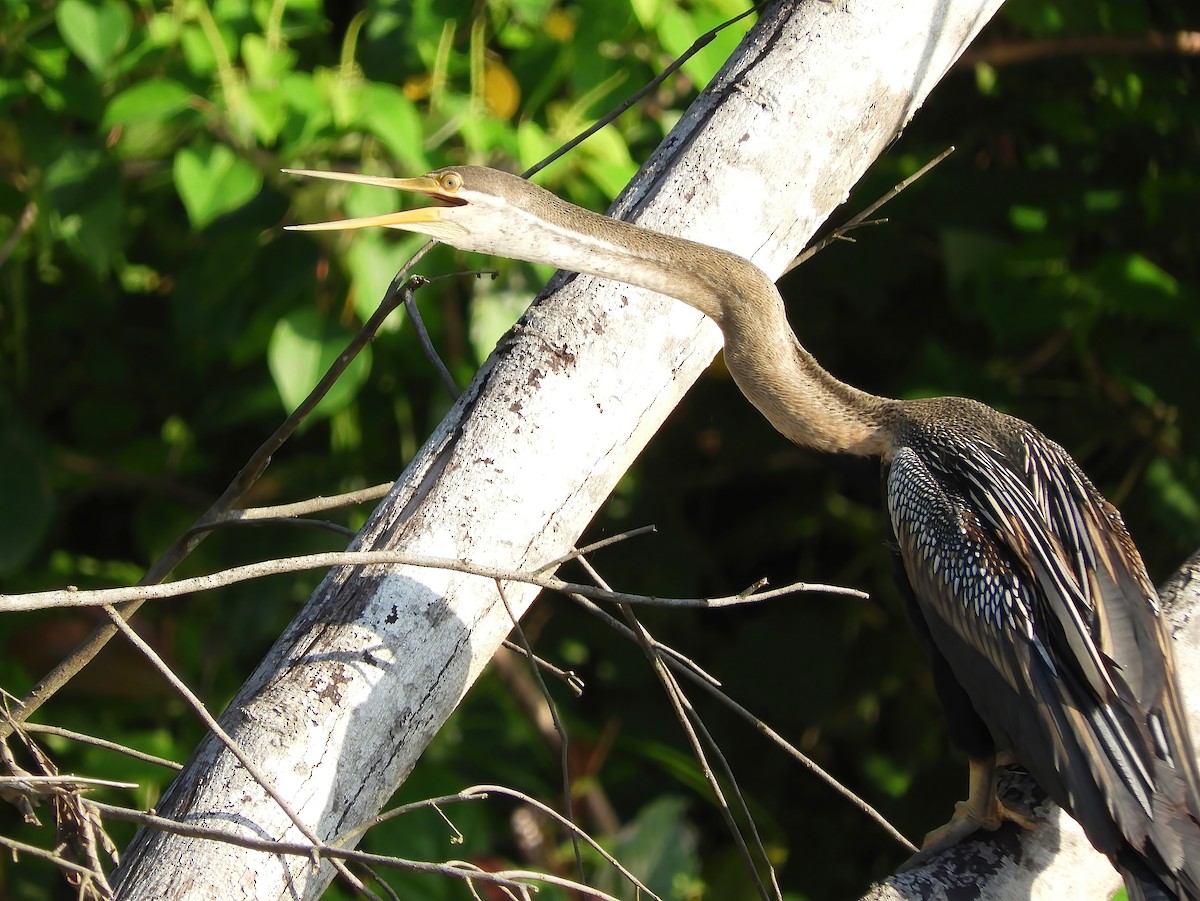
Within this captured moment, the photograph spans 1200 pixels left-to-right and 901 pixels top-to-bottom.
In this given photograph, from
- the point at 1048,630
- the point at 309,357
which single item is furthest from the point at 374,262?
the point at 1048,630

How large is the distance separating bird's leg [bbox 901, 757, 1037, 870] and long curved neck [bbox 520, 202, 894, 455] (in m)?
0.47

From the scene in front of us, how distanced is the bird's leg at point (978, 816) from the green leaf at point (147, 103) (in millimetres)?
1498

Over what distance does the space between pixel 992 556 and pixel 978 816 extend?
33cm

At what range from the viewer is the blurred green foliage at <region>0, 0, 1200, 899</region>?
1952mm

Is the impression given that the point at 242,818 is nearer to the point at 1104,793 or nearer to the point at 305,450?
the point at 1104,793

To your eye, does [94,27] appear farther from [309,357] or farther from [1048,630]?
[1048,630]

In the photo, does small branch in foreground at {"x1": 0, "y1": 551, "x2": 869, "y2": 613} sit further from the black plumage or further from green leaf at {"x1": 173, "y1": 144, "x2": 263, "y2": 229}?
green leaf at {"x1": 173, "y1": 144, "x2": 263, "y2": 229}

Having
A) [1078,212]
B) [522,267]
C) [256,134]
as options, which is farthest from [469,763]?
[1078,212]

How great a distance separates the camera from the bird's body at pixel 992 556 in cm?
135

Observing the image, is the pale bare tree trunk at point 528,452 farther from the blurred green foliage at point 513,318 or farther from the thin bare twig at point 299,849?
the blurred green foliage at point 513,318

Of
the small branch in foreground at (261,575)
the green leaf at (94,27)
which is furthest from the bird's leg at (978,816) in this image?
the green leaf at (94,27)

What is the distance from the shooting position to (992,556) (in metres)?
1.56

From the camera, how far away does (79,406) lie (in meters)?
2.75

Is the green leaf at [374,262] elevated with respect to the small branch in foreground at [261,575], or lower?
elevated
